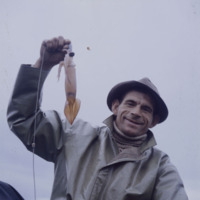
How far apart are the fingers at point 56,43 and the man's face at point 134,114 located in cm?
85

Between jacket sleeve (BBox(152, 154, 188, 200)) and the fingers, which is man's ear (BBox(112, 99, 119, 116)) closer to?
jacket sleeve (BBox(152, 154, 188, 200))

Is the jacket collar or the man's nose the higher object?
the man's nose

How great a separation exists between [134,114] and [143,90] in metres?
0.31

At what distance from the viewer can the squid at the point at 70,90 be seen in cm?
318

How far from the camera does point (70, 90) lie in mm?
3191

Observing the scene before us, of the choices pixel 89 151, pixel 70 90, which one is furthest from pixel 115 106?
pixel 70 90

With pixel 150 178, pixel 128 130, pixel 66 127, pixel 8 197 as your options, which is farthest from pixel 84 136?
pixel 8 197

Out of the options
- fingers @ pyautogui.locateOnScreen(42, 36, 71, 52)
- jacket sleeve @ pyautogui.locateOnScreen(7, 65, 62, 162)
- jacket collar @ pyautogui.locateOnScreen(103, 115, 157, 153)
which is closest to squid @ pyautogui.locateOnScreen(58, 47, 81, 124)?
fingers @ pyautogui.locateOnScreen(42, 36, 71, 52)

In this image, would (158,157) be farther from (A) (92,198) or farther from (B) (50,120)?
(B) (50,120)

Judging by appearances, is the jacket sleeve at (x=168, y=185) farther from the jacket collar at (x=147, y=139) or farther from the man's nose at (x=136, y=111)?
the man's nose at (x=136, y=111)

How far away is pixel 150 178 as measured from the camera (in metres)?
3.31

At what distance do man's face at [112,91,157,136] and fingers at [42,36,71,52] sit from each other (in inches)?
33.3

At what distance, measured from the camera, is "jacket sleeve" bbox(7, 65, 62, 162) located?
11.0ft

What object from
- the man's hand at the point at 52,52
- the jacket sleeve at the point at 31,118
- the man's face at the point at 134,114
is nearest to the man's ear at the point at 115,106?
the man's face at the point at 134,114
